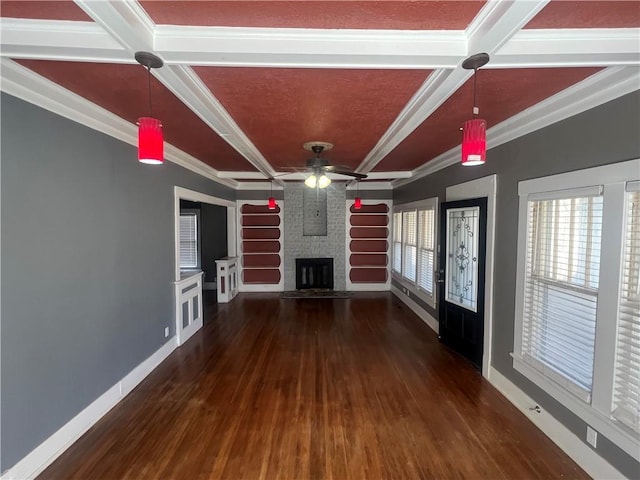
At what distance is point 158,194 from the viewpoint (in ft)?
12.3

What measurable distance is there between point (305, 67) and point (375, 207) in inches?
240

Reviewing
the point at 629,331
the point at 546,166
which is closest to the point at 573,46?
the point at 546,166

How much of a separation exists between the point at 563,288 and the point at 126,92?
12.1 ft

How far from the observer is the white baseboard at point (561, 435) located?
2.05 m

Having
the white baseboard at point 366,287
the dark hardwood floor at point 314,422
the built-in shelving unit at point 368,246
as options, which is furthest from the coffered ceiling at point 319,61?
the white baseboard at point 366,287

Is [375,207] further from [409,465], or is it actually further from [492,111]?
[409,465]

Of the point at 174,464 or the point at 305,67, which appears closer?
the point at 305,67

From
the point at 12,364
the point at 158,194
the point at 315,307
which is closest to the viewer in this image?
the point at 12,364

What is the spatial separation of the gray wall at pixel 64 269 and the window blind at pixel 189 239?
160 inches

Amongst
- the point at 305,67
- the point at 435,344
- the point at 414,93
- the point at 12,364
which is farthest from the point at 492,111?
the point at 12,364

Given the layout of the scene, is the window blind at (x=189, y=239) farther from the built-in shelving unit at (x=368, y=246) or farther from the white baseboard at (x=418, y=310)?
the white baseboard at (x=418, y=310)

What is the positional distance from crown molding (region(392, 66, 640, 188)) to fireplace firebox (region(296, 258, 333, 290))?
499cm

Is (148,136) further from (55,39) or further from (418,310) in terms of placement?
A: (418,310)

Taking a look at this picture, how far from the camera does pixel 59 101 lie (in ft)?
7.30
